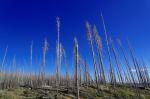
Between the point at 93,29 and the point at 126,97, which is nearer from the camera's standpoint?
the point at 126,97

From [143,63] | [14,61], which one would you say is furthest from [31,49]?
[143,63]

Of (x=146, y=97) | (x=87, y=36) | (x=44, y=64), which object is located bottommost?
(x=146, y=97)

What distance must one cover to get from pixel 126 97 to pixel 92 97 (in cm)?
768

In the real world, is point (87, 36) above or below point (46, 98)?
above

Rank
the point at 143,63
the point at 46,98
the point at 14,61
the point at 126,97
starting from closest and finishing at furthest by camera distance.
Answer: the point at 46,98, the point at 126,97, the point at 143,63, the point at 14,61

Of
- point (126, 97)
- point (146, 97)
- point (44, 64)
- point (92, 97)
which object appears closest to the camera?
point (92, 97)

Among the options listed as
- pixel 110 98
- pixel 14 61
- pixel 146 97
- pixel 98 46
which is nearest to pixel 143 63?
pixel 146 97

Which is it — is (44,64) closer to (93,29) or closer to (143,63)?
(93,29)

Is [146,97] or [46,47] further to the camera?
[46,47]

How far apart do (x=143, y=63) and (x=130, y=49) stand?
66.2 feet

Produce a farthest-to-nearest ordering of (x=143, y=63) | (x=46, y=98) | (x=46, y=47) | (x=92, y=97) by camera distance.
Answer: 1. (x=143, y=63)
2. (x=46, y=47)
3. (x=92, y=97)
4. (x=46, y=98)

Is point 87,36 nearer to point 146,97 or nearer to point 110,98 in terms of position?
point 110,98

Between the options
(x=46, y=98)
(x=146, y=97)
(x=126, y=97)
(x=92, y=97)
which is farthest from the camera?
(x=146, y=97)

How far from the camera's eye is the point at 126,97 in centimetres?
3092
